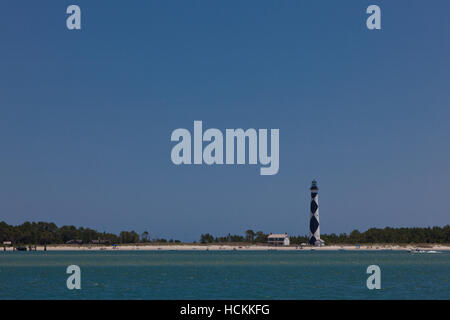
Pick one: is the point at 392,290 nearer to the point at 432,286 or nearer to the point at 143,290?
the point at 432,286

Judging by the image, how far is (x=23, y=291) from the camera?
8119 cm

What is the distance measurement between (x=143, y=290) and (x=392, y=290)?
3212 centimetres

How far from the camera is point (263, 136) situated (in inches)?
2719
